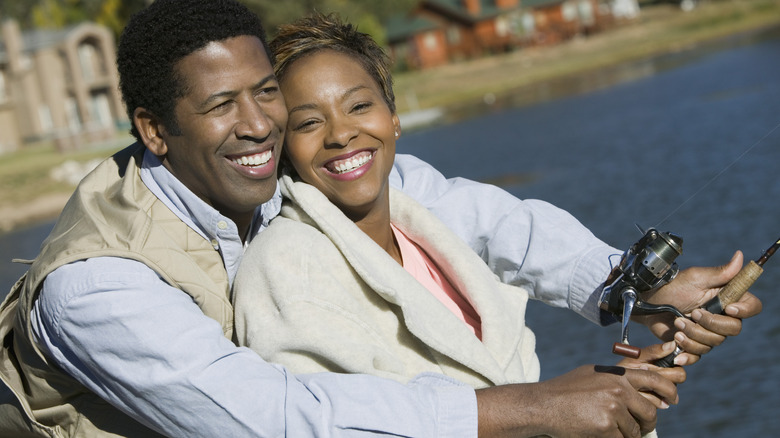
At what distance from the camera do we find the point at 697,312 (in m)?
3.01

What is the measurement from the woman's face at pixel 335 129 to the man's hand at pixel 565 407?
86 centimetres

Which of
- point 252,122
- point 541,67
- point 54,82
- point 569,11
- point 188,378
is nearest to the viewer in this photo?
point 188,378

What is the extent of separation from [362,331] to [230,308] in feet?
1.21

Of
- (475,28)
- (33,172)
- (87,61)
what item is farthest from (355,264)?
(475,28)

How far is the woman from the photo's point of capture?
267 cm

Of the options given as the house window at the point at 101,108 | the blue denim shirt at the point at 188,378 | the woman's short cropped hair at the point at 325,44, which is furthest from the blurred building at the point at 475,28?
the blue denim shirt at the point at 188,378

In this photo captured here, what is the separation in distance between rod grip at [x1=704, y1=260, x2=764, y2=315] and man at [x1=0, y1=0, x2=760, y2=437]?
0.04m

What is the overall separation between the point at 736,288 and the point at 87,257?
6.14ft

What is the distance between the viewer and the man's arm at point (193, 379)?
236 centimetres

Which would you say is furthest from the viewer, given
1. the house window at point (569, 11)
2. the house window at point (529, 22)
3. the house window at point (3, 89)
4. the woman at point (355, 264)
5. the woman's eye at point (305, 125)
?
the house window at point (569, 11)

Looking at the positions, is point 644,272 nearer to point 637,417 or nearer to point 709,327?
point 709,327

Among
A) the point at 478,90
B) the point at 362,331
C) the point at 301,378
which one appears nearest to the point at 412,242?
the point at 362,331

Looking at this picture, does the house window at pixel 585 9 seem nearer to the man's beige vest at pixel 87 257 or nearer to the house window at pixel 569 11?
the house window at pixel 569 11

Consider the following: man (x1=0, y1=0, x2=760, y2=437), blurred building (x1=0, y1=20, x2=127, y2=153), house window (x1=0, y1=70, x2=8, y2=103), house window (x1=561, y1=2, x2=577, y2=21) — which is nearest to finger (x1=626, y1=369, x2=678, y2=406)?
man (x1=0, y1=0, x2=760, y2=437)
